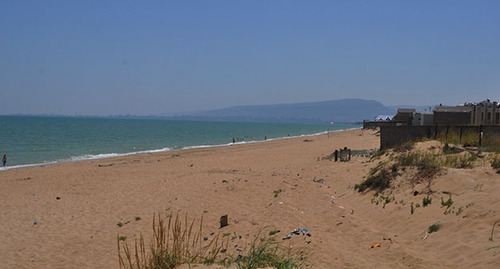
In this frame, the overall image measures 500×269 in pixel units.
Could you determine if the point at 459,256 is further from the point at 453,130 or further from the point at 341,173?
the point at 453,130

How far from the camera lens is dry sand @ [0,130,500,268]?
7.52 meters

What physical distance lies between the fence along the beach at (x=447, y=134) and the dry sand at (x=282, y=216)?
2.84 m

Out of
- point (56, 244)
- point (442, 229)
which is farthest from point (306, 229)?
point (56, 244)

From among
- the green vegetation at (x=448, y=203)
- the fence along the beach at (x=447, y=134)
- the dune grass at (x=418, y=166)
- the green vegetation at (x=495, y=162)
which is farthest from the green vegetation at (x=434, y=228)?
the fence along the beach at (x=447, y=134)

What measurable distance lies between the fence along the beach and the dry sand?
2.84 meters

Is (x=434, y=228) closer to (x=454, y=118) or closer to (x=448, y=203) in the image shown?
(x=448, y=203)

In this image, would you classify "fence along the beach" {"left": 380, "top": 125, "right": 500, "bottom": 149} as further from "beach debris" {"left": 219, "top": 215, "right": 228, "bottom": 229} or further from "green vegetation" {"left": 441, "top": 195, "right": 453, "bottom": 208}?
"beach debris" {"left": 219, "top": 215, "right": 228, "bottom": 229}

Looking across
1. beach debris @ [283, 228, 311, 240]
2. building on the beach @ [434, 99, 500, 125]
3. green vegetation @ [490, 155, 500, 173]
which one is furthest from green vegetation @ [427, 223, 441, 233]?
building on the beach @ [434, 99, 500, 125]

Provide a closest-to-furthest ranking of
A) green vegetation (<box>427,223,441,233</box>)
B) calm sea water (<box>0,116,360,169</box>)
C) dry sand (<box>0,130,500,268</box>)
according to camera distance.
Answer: dry sand (<box>0,130,500,268</box>) → green vegetation (<box>427,223,441,233</box>) → calm sea water (<box>0,116,360,169</box>)

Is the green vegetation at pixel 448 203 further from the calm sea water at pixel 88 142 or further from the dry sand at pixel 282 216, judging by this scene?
the calm sea water at pixel 88 142

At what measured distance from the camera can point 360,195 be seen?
11.9 metres

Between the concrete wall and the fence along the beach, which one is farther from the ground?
the concrete wall

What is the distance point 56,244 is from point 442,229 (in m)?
8.64

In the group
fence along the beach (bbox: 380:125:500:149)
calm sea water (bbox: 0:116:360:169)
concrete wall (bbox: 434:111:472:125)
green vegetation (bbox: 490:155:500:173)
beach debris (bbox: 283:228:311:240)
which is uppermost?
concrete wall (bbox: 434:111:472:125)
